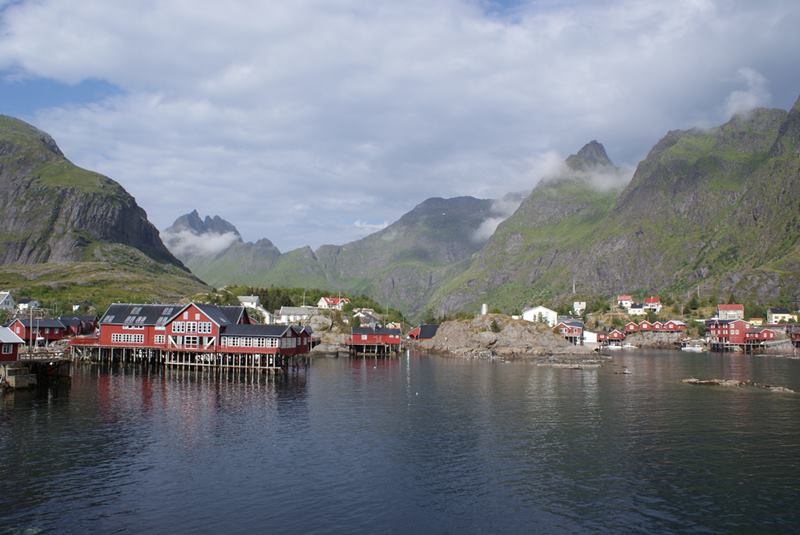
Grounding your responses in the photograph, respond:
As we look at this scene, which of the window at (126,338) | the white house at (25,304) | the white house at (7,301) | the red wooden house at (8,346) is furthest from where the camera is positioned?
the white house at (7,301)

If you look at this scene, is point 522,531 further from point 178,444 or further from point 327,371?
point 327,371

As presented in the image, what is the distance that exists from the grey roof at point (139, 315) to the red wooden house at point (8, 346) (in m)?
28.2

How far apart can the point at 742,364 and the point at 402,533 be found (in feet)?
389

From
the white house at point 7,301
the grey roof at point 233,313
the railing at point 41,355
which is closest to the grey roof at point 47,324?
the grey roof at point 233,313

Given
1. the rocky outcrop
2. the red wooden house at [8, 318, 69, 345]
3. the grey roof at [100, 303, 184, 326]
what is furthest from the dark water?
the rocky outcrop

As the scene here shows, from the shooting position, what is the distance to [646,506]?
32594 mm

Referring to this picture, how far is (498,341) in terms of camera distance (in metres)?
160

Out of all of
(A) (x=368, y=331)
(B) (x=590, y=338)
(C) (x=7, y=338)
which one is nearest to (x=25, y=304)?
(A) (x=368, y=331)

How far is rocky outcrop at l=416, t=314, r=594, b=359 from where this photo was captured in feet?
498

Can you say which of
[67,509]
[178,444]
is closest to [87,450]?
[178,444]

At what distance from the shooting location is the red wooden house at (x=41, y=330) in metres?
114

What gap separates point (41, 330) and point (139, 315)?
108 feet

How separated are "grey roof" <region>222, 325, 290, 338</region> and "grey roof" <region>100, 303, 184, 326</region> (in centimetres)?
1106

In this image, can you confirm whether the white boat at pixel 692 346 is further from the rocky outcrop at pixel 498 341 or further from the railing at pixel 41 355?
the railing at pixel 41 355
